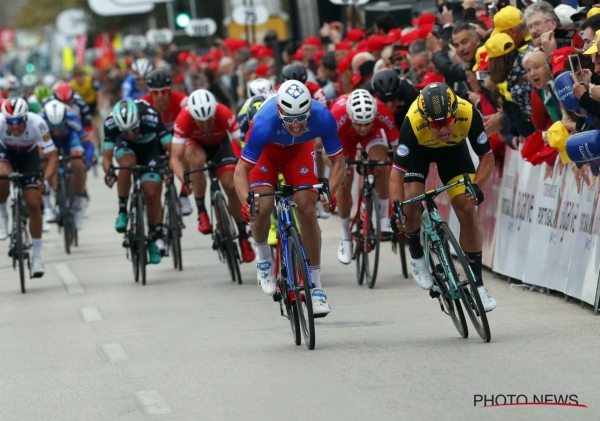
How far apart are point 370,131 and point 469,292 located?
15.7ft

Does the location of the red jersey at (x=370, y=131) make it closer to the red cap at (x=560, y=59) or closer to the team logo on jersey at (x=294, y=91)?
the red cap at (x=560, y=59)

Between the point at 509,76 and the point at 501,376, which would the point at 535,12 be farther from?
the point at 501,376

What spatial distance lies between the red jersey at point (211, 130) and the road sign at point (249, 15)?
16791 mm

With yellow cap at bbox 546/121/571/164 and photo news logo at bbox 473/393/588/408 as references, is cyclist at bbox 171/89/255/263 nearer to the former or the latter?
yellow cap at bbox 546/121/571/164

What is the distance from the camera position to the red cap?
42.0ft

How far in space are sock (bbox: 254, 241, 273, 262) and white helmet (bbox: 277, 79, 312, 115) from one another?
150 cm

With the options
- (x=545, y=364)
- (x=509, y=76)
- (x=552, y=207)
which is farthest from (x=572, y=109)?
(x=545, y=364)

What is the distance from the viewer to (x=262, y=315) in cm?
1307

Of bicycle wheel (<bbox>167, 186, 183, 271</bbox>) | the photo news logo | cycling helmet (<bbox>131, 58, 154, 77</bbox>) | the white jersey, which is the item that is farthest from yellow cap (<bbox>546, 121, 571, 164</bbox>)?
cycling helmet (<bbox>131, 58, 154, 77</bbox>)

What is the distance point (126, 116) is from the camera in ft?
52.6

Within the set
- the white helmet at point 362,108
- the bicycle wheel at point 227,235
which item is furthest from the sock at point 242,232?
the white helmet at point 362,108

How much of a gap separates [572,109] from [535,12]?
2.07 metres

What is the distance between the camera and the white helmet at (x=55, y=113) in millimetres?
19984

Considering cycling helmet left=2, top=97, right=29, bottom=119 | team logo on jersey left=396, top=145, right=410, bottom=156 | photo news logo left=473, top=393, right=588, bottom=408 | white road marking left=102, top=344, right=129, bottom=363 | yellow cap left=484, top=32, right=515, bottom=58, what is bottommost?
white road marking left=102, top=344, right=129, bottom=363
